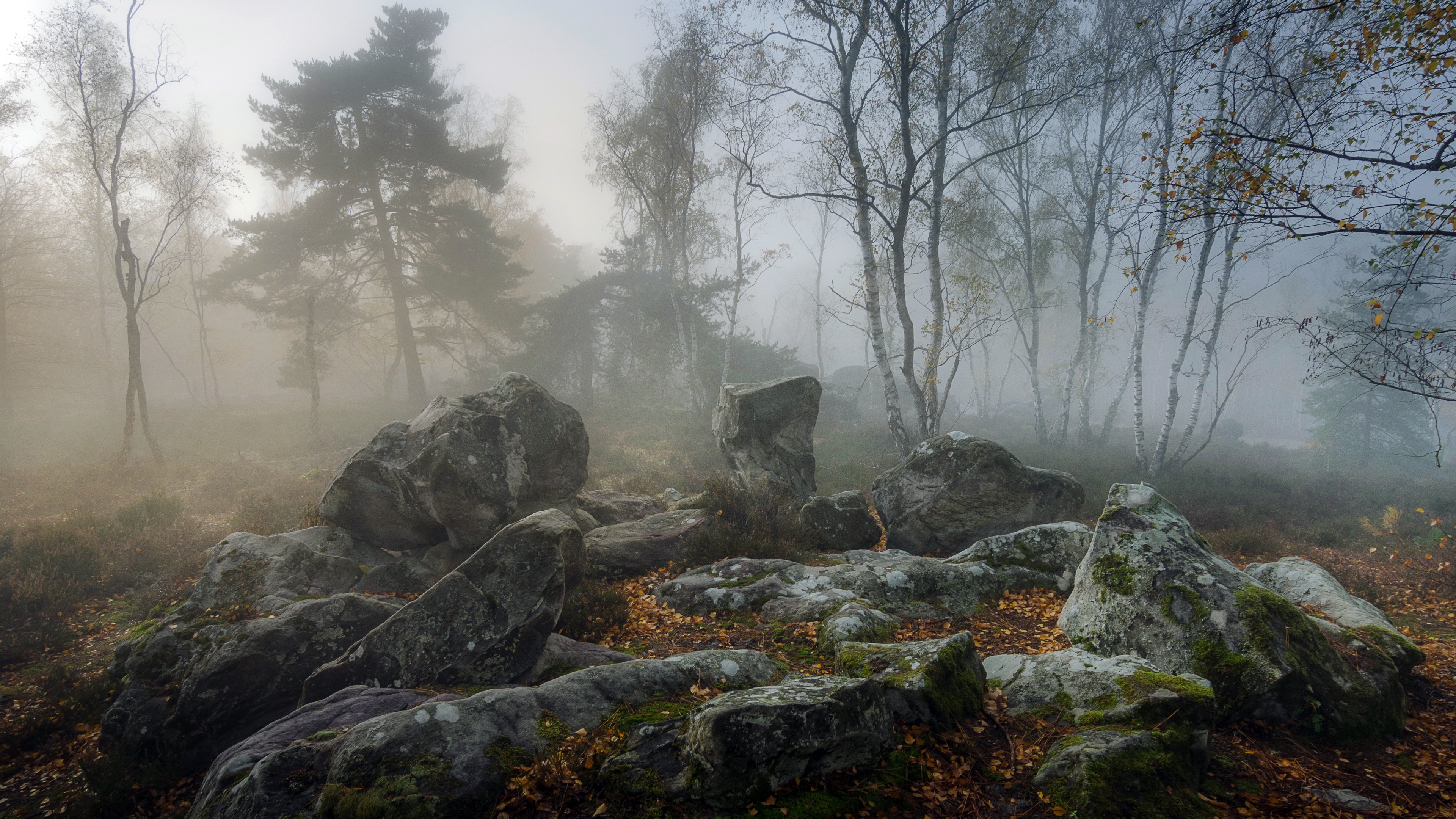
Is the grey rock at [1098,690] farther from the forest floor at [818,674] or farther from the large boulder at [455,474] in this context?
the large boulder at [455,474]

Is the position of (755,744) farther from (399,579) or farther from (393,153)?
(393,153)

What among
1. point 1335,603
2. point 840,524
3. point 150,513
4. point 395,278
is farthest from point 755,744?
point 395,278

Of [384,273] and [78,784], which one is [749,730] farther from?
[384,273]

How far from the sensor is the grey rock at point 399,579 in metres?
8.27

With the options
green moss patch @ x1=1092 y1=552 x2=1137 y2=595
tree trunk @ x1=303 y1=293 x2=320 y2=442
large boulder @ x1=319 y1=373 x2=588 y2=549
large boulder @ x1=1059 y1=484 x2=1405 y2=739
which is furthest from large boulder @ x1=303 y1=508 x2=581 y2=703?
tree trunk @ x1=303 y1=293 x2=320 y2=442

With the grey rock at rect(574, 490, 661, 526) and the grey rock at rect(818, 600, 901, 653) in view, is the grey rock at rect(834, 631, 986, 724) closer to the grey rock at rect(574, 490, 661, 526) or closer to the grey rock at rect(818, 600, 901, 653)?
the grey rock at rect(818, 600, 901, 653)

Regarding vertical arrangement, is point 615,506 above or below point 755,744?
below

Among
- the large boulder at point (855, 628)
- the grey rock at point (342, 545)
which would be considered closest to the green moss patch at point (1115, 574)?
the large boulder at point (855, 628)

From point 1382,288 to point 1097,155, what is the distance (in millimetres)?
20362

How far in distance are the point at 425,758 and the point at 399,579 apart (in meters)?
5.69

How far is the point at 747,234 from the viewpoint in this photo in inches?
1298

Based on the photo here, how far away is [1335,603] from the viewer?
22.1ft

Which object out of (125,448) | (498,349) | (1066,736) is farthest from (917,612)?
(498,349)

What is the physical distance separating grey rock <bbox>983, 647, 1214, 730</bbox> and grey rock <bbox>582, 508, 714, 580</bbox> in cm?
511
